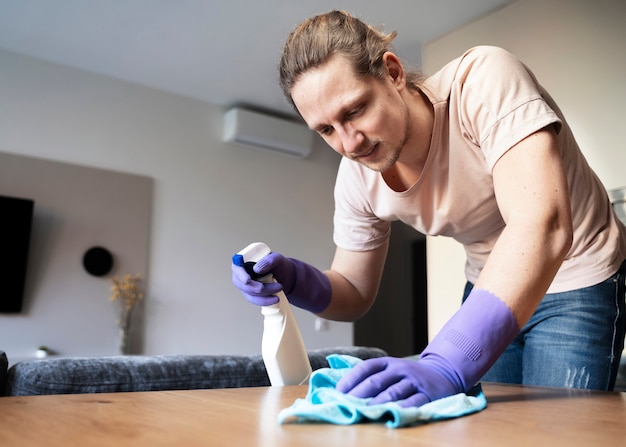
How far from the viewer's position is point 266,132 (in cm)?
454

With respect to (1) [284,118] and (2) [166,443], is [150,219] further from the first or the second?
(2) [166,443]

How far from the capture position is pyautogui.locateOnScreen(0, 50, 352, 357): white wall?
3.83 m

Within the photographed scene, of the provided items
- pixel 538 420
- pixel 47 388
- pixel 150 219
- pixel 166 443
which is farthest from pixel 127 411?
pixel 150 219

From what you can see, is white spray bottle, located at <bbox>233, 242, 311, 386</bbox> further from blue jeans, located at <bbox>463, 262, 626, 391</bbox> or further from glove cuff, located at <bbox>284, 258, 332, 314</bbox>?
blue jeans, located at <bbox>463, 262, 626, 391</bbox>

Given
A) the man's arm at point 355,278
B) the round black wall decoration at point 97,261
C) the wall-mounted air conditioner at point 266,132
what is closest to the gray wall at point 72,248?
the round black wall decoration at point 97,261

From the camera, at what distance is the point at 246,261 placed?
1166 millimetres

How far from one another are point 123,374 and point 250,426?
685 millimetres

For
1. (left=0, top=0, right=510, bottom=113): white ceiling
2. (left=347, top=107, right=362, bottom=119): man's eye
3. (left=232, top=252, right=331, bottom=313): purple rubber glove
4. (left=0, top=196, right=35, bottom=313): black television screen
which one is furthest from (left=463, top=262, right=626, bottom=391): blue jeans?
(left=0, top=196, right=35, bottom=313): black television screen

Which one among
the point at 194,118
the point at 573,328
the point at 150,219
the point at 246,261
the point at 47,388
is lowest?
the point at 47,388

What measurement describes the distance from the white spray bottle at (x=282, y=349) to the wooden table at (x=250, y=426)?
282 millimetres

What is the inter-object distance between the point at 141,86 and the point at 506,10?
2.48 meters

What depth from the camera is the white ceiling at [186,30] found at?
3.23 meters

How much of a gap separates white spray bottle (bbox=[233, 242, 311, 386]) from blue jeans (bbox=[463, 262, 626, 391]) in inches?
18.0

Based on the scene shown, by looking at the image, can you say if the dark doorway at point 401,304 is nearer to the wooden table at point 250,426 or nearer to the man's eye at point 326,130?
the man's eye at point 326,130
